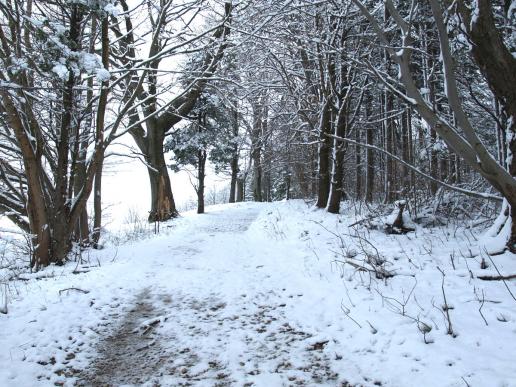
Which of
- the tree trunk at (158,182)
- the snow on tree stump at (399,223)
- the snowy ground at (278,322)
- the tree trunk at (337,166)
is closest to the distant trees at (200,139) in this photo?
the tree trunk at (158,182)

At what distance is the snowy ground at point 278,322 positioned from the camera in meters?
3.05

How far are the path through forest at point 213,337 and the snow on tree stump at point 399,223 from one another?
2.47 meters

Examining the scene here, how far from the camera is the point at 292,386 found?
2959 millimetres

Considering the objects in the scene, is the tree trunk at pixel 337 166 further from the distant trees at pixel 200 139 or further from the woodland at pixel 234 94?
the distant trees at pixel 200 139

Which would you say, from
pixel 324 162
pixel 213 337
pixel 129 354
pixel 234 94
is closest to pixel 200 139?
pixel 324 162

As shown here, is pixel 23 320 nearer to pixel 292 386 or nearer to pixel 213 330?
pixel 213 330

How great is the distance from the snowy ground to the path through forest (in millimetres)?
16

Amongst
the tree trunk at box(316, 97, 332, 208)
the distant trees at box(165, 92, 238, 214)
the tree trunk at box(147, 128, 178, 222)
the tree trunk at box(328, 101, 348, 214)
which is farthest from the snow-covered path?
the distant trees at box(165, 92, 238, 214)

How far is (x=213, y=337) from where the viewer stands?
3873 millimetres

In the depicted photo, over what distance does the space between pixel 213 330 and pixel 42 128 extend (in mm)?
5540

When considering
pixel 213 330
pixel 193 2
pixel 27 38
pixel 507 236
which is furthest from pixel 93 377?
pixel 193 2

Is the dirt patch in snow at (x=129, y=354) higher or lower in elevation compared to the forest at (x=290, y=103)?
lower

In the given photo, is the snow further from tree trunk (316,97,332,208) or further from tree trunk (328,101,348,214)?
tree trunk (316,97,332,208)

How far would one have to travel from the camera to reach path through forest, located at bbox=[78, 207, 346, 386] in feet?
10.4
